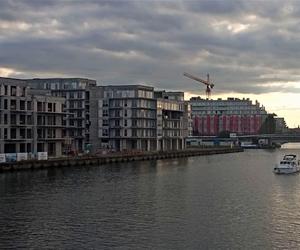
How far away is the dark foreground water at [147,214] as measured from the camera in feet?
112

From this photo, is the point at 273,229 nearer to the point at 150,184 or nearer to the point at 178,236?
the point at 178,236

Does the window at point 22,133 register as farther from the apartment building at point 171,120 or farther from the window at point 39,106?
the apartment building at point 171,120

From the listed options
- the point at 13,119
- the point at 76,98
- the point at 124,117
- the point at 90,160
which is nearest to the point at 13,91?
the point at 13,119

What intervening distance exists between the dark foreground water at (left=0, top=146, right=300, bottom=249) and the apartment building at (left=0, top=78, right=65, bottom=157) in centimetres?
2300

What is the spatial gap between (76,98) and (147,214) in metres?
98.6

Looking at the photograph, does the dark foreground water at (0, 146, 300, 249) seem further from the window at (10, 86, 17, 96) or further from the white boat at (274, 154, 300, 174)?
the window at (10, 86, 17, 96)

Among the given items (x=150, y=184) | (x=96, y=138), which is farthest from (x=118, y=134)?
(x=150, y=184)

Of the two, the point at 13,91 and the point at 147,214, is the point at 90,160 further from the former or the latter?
the point at 147,214

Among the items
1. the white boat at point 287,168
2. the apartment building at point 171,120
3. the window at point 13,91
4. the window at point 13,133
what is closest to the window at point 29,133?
the window at point 13,133

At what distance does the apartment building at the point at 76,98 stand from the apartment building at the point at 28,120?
86.2ft

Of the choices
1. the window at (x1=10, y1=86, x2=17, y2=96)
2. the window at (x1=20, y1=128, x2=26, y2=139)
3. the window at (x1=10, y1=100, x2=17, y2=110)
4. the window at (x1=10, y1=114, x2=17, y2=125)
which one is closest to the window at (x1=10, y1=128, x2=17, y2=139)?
the window at (x1=10, y1=114, x2=17, y2=125)

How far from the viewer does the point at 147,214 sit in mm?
43062

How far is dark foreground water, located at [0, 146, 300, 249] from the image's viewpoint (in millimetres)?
34231

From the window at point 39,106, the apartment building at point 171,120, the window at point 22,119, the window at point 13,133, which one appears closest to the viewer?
the window at point 13,133
